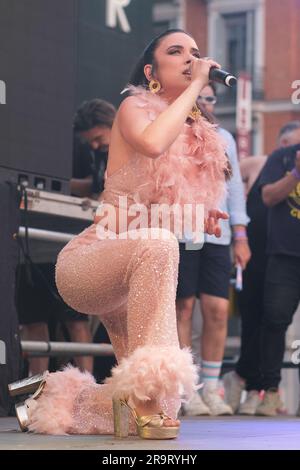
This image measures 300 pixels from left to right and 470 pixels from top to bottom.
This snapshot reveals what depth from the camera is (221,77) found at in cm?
384

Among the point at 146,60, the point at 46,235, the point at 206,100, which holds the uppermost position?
the point at 206,100

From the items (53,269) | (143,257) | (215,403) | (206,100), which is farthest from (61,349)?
(143,257)

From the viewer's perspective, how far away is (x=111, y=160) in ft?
13.1

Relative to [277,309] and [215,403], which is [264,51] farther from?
[215,403]

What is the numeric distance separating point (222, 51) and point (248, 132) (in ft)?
10.5

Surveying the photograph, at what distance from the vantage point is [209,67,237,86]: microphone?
3.84 metres

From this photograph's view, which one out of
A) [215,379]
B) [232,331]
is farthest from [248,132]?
[215,379]

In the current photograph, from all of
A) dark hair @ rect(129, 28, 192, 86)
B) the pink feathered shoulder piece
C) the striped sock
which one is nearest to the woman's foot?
the pink feathered shoulder piece

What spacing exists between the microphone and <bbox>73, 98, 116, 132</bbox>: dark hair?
257cm

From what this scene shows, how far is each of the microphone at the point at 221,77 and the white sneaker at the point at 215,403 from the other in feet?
8.50

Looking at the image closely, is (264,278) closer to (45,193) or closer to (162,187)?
(45,193)

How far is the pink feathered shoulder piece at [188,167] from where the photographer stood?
3.96 metres

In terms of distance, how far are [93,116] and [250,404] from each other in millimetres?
1723

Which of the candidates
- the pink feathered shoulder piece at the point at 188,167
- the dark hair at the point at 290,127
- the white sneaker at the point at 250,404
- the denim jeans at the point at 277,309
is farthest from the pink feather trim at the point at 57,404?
the dark hair at the point at 290,127
